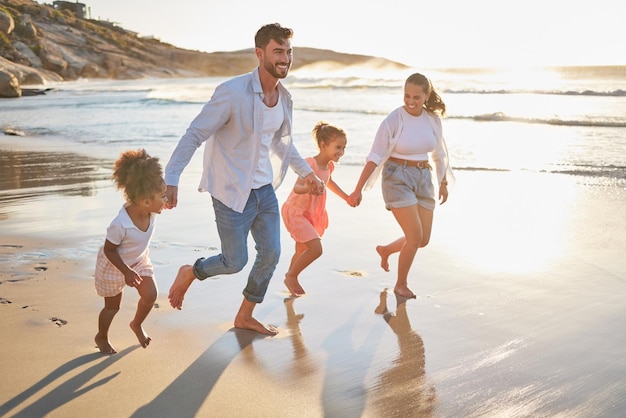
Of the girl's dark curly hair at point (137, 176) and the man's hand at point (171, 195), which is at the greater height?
the girl's dark curly hair at point (137, 176)

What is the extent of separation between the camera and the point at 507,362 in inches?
157

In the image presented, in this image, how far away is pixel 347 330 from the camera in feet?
15.0

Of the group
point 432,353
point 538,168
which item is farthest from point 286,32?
point 538,168

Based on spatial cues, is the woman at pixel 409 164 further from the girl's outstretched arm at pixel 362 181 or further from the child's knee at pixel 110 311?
the child's knee at pixel 110 311

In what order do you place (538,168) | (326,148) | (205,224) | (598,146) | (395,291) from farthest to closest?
(598,146) → (538,168) → (205,224) → (326,148) → (395,291)

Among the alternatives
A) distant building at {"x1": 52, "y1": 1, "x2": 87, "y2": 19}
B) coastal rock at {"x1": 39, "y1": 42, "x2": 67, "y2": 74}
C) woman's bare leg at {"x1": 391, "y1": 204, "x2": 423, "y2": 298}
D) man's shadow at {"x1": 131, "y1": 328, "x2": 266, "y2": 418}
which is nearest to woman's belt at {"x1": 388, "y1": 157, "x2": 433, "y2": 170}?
woman's bare leg at {"x1": 391, "y1": 204, "x2": 423, "y2": 298}

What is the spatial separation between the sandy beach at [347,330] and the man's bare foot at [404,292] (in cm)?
5

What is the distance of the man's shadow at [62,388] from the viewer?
340cm

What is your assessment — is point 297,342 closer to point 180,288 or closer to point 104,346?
point 180,288

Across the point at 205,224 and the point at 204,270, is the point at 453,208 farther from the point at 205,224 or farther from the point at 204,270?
the point at 204,270

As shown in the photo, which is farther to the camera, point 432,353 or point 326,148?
point 326,148

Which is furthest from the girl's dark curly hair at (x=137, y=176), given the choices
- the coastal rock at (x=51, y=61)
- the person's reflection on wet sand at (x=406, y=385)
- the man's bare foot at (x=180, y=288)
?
the coastal rock at (x=51, y=61)

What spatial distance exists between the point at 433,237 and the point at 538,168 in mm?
5381

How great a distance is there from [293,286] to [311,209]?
0.68 m
